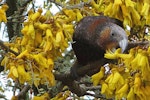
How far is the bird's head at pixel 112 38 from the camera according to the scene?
1542 mm

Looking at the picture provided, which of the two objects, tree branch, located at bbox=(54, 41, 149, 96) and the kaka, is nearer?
the kaka

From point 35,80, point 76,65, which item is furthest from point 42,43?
point 76,65

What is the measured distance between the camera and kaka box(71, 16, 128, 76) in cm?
156

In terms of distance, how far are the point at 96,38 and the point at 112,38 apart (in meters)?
0.10

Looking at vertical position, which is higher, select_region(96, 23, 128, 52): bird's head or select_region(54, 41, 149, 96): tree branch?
select_region(96, 23, 128, 52): bird's head

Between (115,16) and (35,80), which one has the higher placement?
(115,16)

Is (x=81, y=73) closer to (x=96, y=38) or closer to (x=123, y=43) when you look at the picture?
(x=96, y=38)

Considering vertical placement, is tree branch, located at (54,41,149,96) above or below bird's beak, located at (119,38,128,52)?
below

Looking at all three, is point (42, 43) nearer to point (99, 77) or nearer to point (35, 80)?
point (35, 80)

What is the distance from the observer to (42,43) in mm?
1530

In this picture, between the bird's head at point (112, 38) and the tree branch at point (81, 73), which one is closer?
the bird's head at point (112, 38)

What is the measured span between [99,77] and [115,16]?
0.20 metres

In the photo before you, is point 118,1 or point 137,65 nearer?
point 137,65

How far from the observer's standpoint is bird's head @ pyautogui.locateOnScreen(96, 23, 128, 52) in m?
1.54
